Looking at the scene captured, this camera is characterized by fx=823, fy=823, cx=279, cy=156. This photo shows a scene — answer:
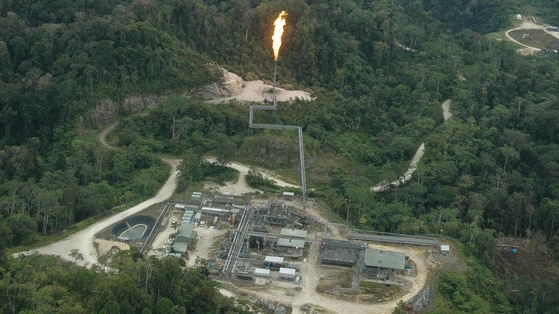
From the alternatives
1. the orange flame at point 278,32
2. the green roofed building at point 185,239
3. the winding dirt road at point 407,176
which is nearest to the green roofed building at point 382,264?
the green roofed building at point 185,239

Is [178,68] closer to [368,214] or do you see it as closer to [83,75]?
[83,75]

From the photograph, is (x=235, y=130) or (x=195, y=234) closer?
(x=195, y=234)

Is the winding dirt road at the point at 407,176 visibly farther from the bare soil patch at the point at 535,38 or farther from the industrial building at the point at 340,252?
the bare soil patch at the point at 535,38

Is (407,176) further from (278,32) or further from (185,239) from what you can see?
(185,239)

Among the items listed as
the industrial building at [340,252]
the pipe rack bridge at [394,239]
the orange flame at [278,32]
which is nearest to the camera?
the industrial building at [340,252]

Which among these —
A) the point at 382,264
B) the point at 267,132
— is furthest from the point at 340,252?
the point at 267,132

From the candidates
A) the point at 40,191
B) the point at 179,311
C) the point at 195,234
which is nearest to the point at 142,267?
the point at 179,311
